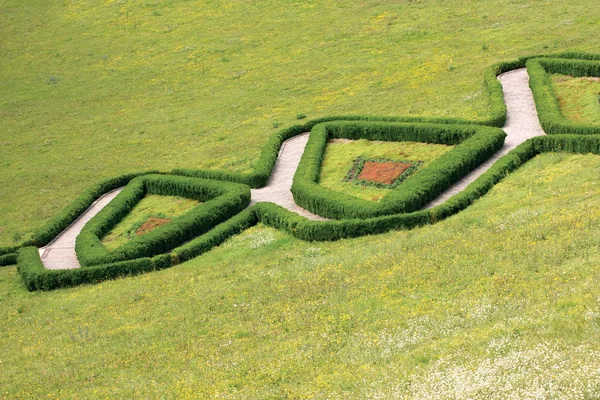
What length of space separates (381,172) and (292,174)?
5187 millimetres

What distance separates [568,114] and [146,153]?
87.7 ft

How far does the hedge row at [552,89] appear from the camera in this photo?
33594 millimetres

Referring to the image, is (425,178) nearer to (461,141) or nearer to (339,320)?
(461,141)

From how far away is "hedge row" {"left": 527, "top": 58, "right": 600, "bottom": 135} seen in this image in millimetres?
33594

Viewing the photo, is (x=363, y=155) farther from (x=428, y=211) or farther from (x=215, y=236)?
(x=428, y=211)

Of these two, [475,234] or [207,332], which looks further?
[475,234]

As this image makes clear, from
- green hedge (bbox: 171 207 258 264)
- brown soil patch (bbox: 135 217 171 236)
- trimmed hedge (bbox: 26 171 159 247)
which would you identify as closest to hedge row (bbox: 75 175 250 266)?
green hedge (bbox: 171 207 258 264)

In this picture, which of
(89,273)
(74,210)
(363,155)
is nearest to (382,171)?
(363,155)

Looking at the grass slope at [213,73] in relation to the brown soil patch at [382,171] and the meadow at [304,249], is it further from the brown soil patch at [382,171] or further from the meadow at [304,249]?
the brown soil patch at [382,171]

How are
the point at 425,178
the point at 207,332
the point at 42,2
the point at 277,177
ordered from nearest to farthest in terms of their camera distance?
the point at 207,332 → the point at 425,178 → the point at 277,177 → the point at 42,2


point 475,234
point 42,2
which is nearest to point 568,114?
point 475,234

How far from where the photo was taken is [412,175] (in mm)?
34625

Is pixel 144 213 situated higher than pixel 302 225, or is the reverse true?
pixel 302 225

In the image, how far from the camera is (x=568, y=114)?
122 feet
